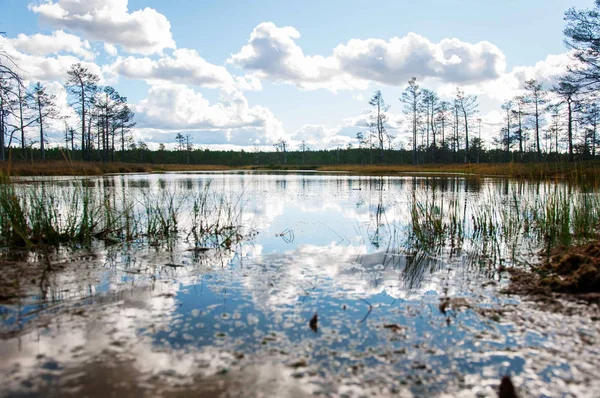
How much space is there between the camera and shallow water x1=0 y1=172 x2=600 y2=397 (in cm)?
229

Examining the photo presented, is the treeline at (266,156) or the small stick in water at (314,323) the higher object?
the treeline at (266,156)

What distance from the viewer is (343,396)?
217 centimetres

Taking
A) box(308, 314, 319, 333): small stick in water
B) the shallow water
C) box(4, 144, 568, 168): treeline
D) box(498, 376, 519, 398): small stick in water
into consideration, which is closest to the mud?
Answer: the shallow water

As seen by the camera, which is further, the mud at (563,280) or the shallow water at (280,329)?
the mud at (563,280)

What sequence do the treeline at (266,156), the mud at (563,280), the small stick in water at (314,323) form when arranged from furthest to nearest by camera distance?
the treeline at (266,156), the mud at (563,280), the small stick in water at (314,323)

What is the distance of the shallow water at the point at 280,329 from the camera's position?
2.29 m

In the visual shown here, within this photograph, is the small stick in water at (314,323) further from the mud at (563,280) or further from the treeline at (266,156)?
the treeline at (266,156)

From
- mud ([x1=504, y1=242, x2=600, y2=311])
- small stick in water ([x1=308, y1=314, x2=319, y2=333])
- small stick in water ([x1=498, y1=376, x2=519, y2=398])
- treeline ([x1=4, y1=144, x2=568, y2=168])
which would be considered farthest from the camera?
treeline ([x1=4, y1=144, x2=568, y2=168])

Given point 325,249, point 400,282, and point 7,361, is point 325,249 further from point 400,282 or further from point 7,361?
point 7,361

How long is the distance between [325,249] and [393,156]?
3320 inches

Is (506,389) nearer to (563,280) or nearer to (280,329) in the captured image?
(280,329)

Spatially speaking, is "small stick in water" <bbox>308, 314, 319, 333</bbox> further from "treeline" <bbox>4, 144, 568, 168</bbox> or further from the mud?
"treeline" <bbox>4, 144, 568, 168</bbox>

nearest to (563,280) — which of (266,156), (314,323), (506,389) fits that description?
(506,389)

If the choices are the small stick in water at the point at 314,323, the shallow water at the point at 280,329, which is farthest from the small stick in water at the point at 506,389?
the small stick in water at the point at 314,323
